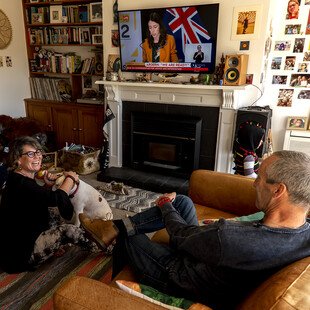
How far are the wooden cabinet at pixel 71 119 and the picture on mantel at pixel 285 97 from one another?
92.7 inches

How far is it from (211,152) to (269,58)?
4.26ft

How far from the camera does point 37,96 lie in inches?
186

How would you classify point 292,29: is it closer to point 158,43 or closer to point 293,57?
point 293,57

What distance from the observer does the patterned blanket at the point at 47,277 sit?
167 cm

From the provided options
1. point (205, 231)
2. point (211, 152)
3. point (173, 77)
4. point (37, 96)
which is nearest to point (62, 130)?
point (37, 96)

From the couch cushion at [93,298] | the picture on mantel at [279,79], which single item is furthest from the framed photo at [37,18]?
the couch cushion at [93,298]

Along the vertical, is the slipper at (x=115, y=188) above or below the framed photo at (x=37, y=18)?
below

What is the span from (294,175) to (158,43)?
8.75 feet

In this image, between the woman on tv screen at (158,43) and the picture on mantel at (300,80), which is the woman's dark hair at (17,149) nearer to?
the woman on tv screen at (158,43)

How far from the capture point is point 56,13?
4125mm

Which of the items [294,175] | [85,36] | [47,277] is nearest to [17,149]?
[47,277]

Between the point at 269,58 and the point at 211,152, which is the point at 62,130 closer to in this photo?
the point at 211,152

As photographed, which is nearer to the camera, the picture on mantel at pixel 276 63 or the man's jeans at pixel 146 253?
the man's jeans at pixel 146 253

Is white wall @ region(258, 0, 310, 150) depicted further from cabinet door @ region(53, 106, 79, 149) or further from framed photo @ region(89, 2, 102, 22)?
cabinet door @ region(53, 106, 79, 149)
